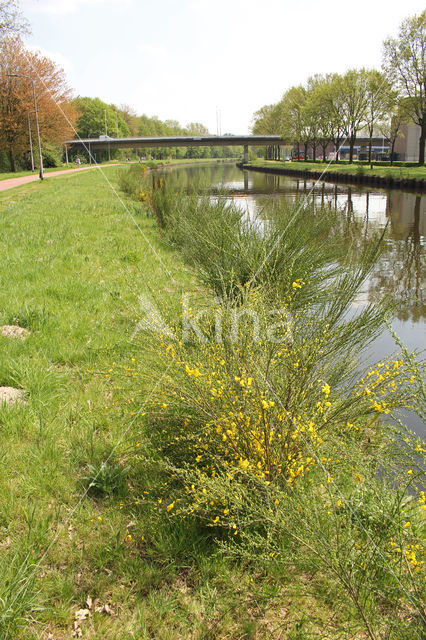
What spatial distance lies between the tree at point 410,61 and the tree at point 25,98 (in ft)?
75.1

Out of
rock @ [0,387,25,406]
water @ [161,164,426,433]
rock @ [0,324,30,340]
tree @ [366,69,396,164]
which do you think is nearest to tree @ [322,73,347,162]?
tree @ [366,69,396,164]

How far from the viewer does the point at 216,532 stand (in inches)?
103

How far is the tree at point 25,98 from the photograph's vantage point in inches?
1134

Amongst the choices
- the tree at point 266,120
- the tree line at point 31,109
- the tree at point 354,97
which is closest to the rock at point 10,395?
the tree line at point 31,109

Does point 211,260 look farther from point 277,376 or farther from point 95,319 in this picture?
point 277,376

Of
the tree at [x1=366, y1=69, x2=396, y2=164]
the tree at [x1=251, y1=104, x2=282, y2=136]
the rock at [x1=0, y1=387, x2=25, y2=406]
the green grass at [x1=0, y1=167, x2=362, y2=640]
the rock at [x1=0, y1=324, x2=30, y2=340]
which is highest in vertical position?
the tree at [x1=251, y1=104, x2=282, y2=136]

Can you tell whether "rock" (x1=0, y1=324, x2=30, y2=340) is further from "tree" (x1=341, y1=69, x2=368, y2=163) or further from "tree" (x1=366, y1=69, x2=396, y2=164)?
"tree" (x1=341, y1=69, x2=368, y2=163)

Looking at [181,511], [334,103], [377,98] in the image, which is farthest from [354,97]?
[181,511]

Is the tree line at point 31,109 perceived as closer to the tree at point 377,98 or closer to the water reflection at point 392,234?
the water reflection at point 392,234

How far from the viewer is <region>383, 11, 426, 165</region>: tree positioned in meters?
33.3

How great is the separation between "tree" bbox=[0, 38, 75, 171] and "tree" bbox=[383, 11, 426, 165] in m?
22.9

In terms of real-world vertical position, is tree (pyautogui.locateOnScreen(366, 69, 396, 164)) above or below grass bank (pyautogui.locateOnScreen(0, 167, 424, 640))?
above

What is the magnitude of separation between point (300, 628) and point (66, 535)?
125 centimetres

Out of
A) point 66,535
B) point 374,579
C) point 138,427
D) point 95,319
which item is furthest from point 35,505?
point 95,319
